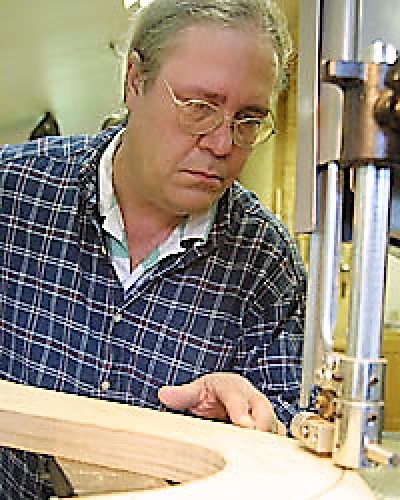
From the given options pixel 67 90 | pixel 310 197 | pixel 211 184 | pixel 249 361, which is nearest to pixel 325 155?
pixel 310 197

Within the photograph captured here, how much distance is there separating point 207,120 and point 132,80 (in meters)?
0.23

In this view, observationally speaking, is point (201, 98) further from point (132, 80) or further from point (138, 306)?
point (138, 306)

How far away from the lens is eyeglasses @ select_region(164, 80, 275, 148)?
1.31m

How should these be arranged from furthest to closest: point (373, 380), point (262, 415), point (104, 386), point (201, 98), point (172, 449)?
1. point (104, 386)
2. point (201, 98)
3. point (262, 415)
4. point (172, 449)
5. point (373, 380)

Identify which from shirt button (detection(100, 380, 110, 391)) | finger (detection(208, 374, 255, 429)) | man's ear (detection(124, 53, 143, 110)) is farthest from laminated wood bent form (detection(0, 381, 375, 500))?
man's ear (detection(124, 53, 143, 110))

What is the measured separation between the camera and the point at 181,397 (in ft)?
3.25

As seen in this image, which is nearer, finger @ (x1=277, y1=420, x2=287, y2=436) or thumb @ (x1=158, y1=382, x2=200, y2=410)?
finger @ (x1=277, y1=420, x2=287, y2=436)

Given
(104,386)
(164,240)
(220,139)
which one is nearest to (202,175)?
(220,139)

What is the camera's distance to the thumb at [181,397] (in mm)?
988

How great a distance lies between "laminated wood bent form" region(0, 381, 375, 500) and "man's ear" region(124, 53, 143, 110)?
0.63m

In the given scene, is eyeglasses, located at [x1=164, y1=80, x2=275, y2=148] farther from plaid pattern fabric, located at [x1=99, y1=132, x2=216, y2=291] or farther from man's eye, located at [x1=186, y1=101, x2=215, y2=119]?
plaid pattern fabric, located at [x1=99, y1=132, x2=216, y2=291]

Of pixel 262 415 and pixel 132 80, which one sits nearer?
pixel 262 415

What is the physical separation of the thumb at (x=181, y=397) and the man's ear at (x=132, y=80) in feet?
2.07

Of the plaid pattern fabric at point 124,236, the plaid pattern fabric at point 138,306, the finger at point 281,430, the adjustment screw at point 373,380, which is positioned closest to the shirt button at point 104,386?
the plaid pattern fabric at point 138,306
